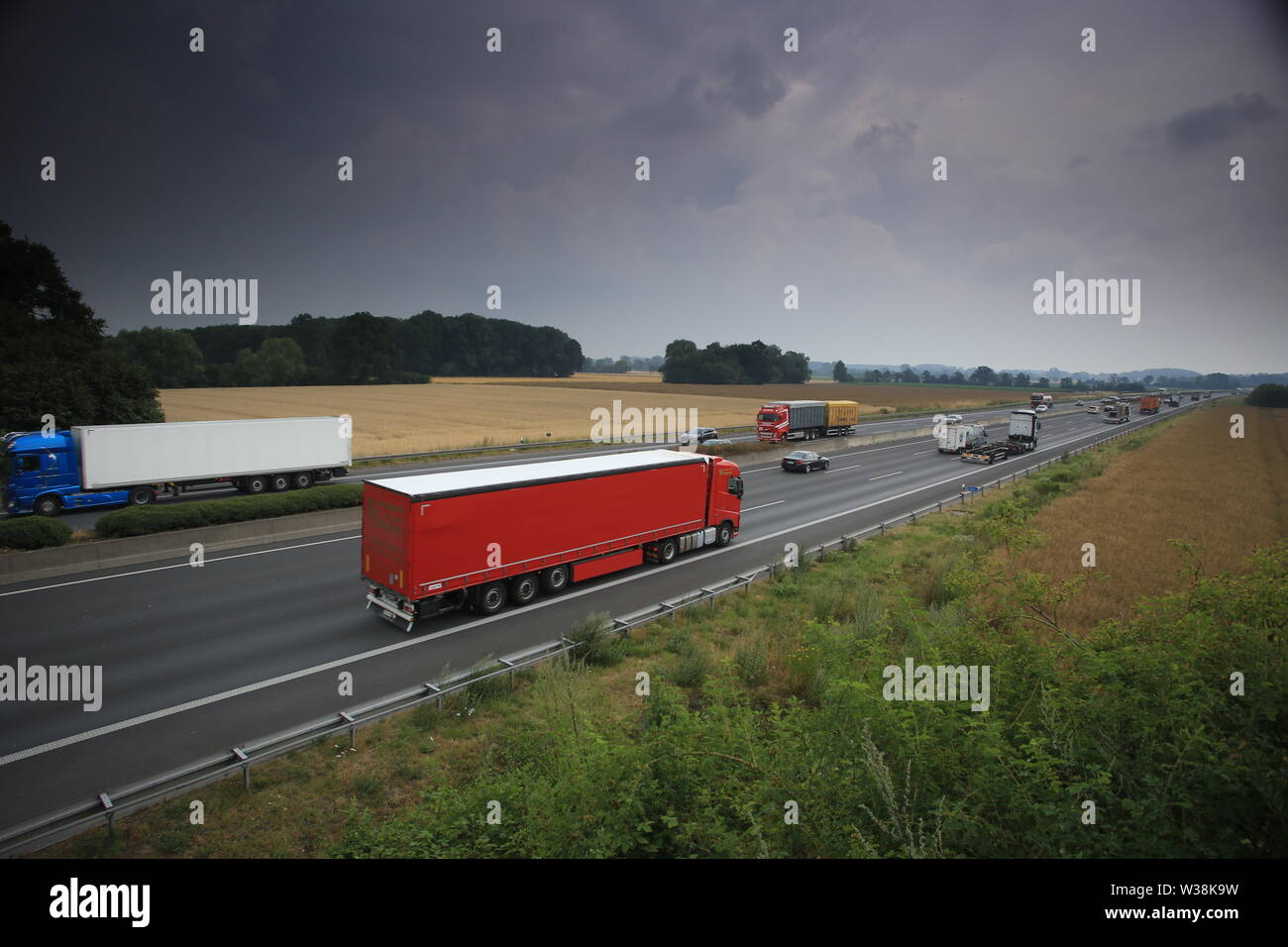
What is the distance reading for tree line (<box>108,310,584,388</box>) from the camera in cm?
10000

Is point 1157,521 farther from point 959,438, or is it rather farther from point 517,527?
point 959,438

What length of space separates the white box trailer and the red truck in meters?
15.2

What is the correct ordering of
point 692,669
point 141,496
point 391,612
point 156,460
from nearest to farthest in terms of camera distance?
point 692,669
point 391,612
point 156,460
point 141,496

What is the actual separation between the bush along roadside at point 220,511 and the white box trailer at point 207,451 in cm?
490

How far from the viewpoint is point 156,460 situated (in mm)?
24688

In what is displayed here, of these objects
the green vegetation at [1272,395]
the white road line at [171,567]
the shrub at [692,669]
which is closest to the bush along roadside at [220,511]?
the white road line at [171,567]

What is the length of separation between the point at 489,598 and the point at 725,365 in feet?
442

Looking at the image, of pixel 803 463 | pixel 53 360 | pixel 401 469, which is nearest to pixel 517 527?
pixel 401 469

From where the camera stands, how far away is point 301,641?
13.2 metres

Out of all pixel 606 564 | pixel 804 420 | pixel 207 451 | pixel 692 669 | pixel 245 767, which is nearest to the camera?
pixel 245 767

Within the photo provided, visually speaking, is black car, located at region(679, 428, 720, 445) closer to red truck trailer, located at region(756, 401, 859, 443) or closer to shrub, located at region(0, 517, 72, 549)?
red truck trailer, located at region(756, 401, 859, 443)

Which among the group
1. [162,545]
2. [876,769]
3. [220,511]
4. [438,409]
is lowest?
[162,545]
